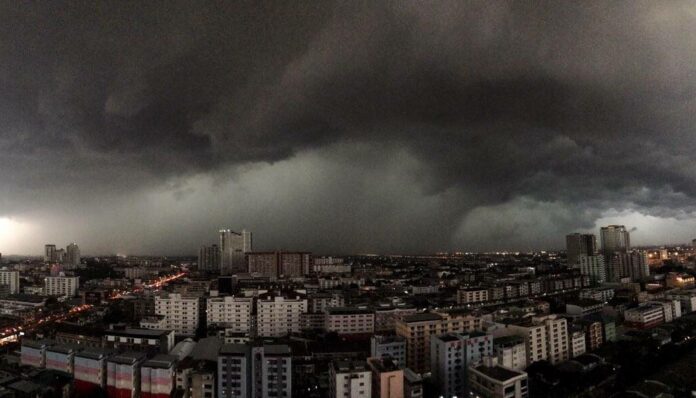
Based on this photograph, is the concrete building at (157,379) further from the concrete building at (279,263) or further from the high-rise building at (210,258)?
the high-rise building at (210,258)

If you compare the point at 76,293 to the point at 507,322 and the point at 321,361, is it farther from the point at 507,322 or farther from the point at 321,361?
the point at 507,322

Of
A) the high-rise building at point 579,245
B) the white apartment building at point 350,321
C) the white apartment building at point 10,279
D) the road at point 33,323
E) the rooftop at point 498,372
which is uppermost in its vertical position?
the high-rise building at point 579,245

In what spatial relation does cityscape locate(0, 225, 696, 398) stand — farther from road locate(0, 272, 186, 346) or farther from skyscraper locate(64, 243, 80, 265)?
skyscraper locate(64, 243, 80, 265)

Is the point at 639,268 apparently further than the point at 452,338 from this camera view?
Yes

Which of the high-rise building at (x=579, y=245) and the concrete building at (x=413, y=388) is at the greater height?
the high-rise building at (x=579, y=245)

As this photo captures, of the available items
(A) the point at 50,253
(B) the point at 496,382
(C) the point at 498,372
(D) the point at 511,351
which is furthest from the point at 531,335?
(A) the point at 50,253

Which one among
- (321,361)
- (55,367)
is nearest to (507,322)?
(321,361)

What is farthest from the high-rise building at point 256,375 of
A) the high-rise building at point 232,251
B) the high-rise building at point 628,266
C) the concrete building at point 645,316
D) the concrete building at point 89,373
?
the high-rise building at point 232,251
